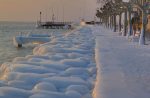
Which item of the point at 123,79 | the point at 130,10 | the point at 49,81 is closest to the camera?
the point at 49,81

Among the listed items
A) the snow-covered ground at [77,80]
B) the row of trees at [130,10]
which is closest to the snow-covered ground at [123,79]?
the snow-covered ground at [77,80]

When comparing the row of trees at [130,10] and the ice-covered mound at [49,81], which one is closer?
the ice-covered mound at [49,81]

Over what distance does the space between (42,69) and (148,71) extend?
9.12 ft

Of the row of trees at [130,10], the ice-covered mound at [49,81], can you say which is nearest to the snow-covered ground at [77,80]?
the ice-covered mound at [49,81]

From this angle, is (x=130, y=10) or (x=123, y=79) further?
(x=130, y=10)

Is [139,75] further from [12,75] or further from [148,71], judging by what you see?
[12,75]

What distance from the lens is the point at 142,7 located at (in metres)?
23.5

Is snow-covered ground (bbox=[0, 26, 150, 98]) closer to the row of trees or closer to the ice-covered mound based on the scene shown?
the ice-covered mound

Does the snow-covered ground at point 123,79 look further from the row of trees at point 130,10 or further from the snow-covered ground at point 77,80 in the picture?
the row of trees at point 130,10

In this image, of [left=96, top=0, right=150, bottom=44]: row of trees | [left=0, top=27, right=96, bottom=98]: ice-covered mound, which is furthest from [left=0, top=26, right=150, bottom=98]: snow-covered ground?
[left=96, top=0, right=150, bottom=44]: row of trees

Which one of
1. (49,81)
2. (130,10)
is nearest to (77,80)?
(49,81)

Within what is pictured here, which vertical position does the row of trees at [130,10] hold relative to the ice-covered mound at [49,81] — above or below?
above

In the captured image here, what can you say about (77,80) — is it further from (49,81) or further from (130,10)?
(130,10)

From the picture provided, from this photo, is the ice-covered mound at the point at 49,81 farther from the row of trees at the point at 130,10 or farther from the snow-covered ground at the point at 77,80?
the row of trees at the point at 130,10
